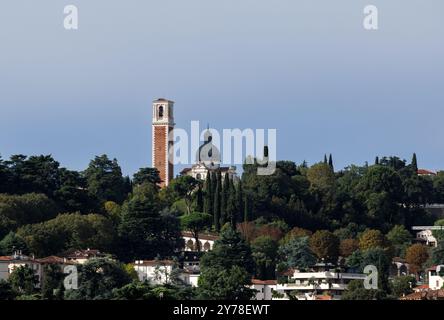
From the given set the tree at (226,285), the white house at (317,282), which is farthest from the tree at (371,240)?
the tree at (226,285)

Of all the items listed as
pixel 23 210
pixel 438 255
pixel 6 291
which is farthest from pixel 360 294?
pixel 23 210

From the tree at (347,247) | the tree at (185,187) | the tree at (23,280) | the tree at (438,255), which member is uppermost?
the tree at (185,187)

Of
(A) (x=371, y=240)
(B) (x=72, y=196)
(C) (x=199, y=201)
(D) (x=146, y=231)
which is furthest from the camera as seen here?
(C) (x=199, y=201)

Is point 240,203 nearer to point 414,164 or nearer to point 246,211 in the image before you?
point 246,211

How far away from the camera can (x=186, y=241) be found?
98.0 metres

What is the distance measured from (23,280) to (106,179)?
27.0m

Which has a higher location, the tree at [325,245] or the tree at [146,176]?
the tree at [146,176]

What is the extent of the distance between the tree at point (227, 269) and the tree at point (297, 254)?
3.32m

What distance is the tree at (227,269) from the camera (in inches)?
2911

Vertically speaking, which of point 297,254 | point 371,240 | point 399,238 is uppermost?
point 399,238

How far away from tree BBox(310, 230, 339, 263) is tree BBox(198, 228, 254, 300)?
19.0 ft

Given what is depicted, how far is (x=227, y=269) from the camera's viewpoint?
275ft

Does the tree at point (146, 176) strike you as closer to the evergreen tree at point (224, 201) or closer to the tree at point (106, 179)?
the tree at point (106, 179)
